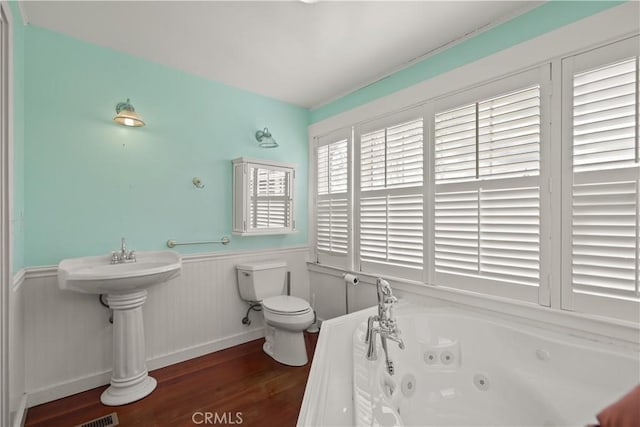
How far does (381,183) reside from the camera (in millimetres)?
2396

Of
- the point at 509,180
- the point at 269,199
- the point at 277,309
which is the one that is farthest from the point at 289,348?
the point at 509,180

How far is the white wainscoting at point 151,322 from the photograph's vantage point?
5.92ft

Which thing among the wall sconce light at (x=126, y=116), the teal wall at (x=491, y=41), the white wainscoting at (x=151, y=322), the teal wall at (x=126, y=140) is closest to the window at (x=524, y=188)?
the teal wall at (x=491, y=41)

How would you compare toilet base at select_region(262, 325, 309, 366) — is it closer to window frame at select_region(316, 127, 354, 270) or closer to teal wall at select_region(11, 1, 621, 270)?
window frame at select_region(316, 127, 354, 270)

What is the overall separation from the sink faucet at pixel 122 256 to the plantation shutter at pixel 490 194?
6.96 feet

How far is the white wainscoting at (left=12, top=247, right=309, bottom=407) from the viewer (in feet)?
5.92

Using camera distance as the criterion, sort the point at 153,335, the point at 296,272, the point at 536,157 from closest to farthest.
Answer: the point at 536,157 < the point at 153,335 < the point at 296,272

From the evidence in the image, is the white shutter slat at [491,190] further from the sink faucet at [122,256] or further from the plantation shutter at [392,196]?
the sink faucet at [122,256]

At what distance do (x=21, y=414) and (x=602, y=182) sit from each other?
10.6ft

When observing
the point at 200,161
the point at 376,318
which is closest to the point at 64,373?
the point at 200,161

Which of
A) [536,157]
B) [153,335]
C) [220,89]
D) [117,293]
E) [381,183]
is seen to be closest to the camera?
[536,157]

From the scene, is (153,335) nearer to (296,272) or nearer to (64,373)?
(64,373)

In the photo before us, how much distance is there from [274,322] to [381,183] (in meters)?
1.40

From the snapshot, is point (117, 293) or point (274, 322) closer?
point (117, 293)
